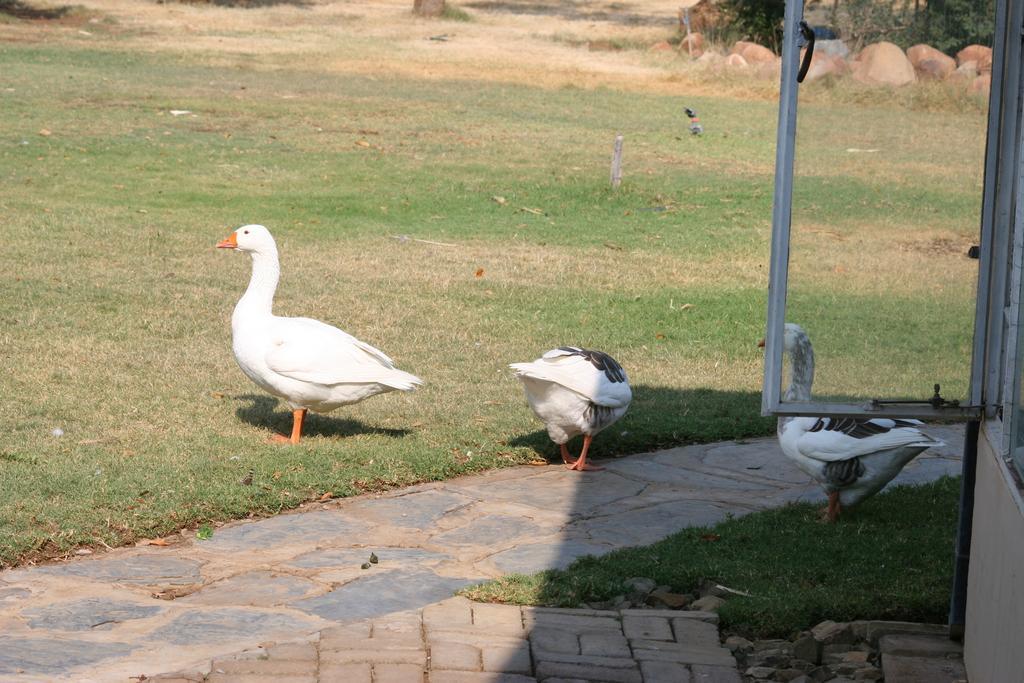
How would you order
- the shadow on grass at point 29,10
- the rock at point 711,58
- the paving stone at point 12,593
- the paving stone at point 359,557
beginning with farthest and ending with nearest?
the shadow on grass at point 29,10, the rock at point 711,58, the paving stone at point 359,557, the paving stone at point 12,593

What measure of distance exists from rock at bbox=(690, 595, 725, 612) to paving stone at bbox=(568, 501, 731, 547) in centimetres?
79

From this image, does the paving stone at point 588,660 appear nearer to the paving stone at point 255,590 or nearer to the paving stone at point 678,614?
the paving stone at point 678,614

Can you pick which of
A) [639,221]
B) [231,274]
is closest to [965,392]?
[231,274]

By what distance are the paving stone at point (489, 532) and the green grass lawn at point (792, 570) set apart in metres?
0.55

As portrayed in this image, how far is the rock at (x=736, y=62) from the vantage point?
3180cm

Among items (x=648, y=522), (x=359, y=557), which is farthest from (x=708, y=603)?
(x=359, y=557)

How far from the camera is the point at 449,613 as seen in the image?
16.4 ft

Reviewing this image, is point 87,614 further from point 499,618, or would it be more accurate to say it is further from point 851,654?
point 851,654

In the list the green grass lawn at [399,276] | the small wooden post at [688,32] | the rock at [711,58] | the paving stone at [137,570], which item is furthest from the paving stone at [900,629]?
the small wooden post at [688,32]

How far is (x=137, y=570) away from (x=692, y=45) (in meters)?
33.1

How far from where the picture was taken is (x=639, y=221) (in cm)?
1575

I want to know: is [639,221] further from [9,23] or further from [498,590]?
[9,23]

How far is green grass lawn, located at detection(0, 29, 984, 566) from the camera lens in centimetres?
493

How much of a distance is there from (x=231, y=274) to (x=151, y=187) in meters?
4.88
